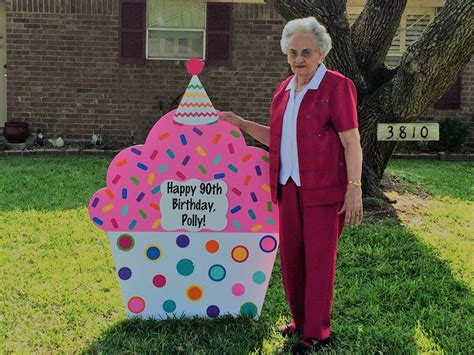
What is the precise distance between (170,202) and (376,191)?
338 centimetres

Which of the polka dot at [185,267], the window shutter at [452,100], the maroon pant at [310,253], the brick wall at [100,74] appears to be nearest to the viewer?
the maroon pant at [310,253]

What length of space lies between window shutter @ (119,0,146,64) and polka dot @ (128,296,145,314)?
322 inches

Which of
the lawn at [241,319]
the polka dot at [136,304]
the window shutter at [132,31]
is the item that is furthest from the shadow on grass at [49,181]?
the polka dot at [136,304]

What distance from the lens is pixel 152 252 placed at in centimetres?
327

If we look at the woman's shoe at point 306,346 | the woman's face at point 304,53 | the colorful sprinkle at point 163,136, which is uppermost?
the woman's face at point 304,53

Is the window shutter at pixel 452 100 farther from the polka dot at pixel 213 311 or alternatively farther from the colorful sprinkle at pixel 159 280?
the colorful sprinkle at pixel 159 280

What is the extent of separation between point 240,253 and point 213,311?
1.30 feet

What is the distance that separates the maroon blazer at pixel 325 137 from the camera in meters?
2.69

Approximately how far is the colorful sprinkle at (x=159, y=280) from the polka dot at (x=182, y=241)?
→ 22 cm

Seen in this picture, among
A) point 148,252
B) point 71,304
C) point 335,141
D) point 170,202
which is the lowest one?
point 71,304

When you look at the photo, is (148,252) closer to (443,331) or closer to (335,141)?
(335,141)

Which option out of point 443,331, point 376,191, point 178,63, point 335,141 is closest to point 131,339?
point 335,141

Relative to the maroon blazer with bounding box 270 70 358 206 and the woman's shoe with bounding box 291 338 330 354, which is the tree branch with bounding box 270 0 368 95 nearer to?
the maroon blazer with bounding box 270 70 358 206

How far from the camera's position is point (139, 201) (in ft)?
10.6
